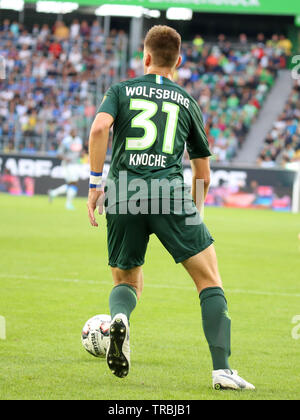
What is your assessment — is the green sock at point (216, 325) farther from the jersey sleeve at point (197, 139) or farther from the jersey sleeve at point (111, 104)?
the jersey sleeve at point (111, 104)

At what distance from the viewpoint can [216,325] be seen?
4.86 meters

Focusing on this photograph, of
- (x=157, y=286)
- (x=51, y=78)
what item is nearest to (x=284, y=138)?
(x=51, y=78)

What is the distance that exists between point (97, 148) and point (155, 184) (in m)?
0.44

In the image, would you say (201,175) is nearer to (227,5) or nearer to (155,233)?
(155,233)

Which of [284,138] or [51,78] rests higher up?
[51,78]

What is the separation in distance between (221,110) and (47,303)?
26.1 metres

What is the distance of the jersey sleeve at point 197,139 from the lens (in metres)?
5.12

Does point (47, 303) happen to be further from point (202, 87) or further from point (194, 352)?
point (202, 87)

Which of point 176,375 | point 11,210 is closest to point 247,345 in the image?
point 176,375

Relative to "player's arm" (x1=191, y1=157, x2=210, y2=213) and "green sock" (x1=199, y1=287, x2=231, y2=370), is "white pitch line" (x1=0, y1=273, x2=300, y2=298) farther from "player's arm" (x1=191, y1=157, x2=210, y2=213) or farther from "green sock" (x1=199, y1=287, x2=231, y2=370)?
"green sock" (x1=199, y1=287, x2=231, y2=370)

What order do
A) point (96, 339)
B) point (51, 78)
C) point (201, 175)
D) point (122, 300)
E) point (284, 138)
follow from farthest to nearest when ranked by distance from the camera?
point (51, 78) < point (284, 138) < point (96, 339) < point (201, 175) < point (122, 300)

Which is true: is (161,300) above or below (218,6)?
below

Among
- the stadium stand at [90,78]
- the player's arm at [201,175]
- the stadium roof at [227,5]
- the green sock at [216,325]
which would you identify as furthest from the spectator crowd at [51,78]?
the green sock at [216,325]

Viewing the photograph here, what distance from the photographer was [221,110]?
109 ft
